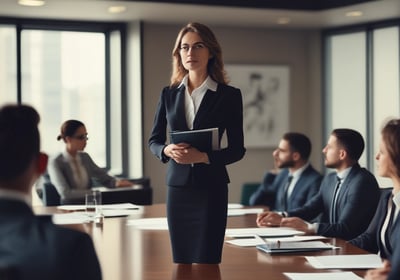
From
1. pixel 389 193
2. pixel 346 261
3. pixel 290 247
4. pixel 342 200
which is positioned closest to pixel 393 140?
pixel 389 193

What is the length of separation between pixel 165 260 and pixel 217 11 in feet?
17.3

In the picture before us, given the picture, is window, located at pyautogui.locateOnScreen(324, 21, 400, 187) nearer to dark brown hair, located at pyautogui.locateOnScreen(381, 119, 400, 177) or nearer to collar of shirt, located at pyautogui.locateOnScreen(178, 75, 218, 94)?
dark brown hair, located at pyautogui.locateOnScreen(381, 119, 400, 177)

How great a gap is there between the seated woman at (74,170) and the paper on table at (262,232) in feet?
4.18

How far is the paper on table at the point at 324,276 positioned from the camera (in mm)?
2797

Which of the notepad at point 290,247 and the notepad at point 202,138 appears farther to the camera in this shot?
the notepad at point 290,247

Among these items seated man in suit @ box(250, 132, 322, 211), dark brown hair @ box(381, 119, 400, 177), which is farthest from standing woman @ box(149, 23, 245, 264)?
seated man in suit @ box(250, 132, 322, 211)

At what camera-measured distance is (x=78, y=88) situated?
890 centimetres

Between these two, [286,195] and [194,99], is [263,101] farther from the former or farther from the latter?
[194,99]

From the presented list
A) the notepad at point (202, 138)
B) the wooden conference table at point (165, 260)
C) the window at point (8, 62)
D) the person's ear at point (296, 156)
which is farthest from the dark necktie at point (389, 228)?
the window at point (8, 62)

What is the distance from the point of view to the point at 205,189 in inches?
122

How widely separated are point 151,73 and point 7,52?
163 centimetres

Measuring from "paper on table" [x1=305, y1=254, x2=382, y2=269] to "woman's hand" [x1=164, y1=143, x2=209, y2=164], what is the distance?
62 cm

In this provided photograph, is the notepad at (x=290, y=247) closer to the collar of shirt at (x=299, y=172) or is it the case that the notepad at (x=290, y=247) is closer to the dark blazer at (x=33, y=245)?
the dark blazer at (x=33, y=245)

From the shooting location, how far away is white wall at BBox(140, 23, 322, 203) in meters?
8.87
